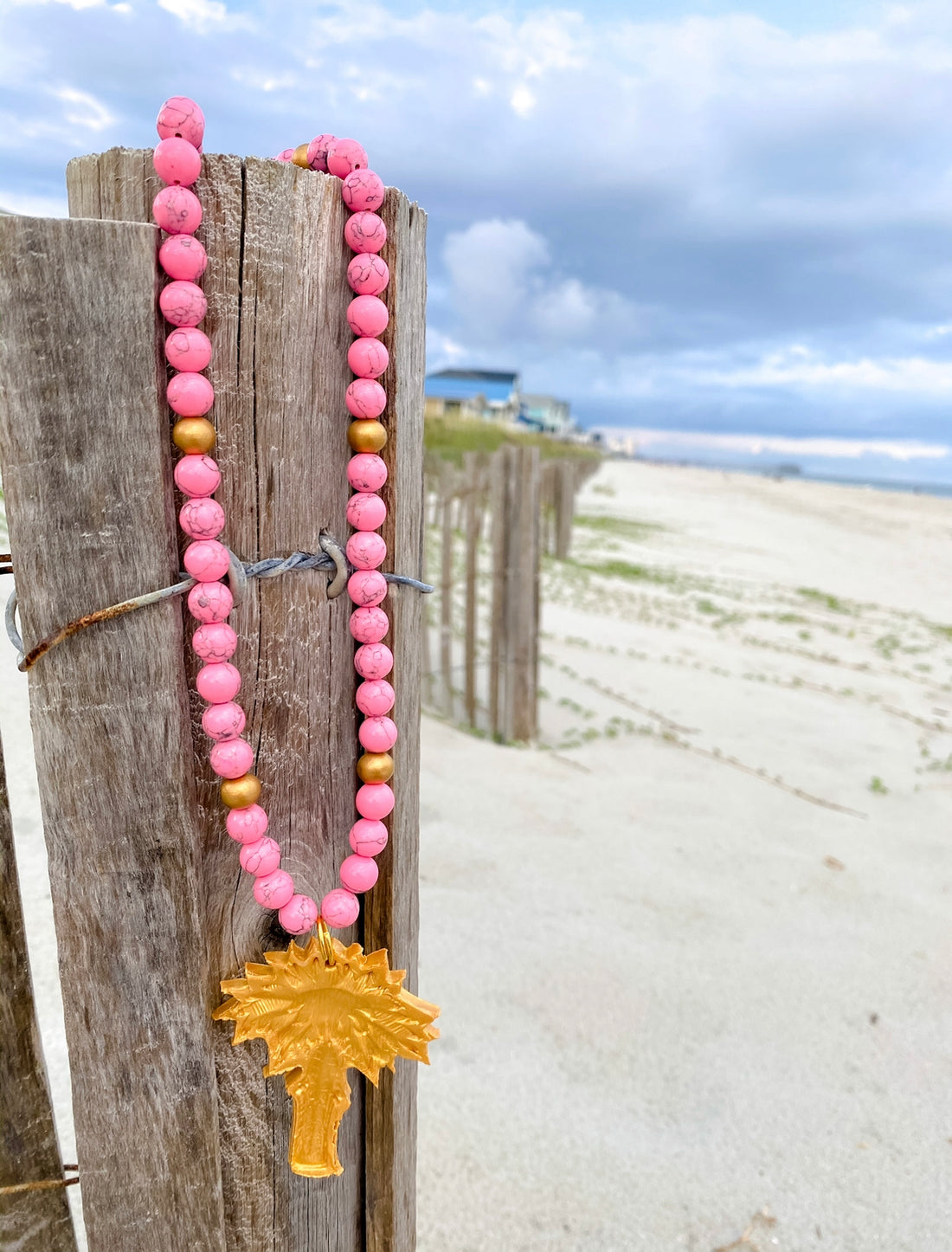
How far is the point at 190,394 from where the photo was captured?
1001 millimetres

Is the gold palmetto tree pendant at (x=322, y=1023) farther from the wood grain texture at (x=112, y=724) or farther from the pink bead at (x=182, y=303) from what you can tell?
the pink bead at (x=182, y=303)

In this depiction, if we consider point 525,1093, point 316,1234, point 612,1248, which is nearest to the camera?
point 316,1234

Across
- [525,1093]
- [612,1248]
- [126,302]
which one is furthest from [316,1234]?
[126,302]

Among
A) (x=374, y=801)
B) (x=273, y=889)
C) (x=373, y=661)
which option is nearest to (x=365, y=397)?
(x=373, y=661)

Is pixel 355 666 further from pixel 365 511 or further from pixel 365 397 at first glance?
pixel 365 397

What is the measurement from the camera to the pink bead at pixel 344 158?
43.3 inches

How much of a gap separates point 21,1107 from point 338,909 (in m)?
0.60

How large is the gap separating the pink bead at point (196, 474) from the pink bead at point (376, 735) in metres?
0.41

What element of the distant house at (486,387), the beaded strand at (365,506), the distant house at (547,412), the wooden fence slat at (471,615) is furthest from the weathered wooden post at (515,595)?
the distant house at (547,412)

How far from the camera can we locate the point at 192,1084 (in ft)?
3.96

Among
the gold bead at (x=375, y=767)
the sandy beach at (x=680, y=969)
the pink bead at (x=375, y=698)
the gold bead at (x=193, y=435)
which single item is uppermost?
the gold bead at (x=193, y=435)

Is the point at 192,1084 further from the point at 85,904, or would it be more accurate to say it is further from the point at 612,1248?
the point at 612,1248

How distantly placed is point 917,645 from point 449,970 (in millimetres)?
7850

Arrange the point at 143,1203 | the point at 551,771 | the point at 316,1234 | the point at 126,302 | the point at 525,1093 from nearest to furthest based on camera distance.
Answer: the point at 126,302 < the point at 143,1203 < the point at 316,1234 < the point at 525,1093 < the point at 551,771
